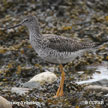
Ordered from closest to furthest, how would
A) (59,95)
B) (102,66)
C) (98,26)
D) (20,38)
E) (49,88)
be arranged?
1. (59,95)
2. (49,88)
3. (102,66)
4. (20,38)
5. (98,26)

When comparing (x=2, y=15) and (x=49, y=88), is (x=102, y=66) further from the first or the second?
(x=2, y=15)

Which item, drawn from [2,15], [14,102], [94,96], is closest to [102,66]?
[94,96]

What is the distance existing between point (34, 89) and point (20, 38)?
3051 mm

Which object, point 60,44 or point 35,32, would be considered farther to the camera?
point 35,32

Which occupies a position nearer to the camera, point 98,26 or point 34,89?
point 34,89

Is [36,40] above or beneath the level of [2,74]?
above

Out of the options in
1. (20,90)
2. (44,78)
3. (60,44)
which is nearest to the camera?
(20,90)

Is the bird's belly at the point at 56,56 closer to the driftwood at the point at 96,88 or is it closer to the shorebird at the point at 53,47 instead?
the shorebird at the point at 53,47

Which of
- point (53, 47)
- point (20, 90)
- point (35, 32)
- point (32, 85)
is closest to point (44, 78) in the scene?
point (32, 85)

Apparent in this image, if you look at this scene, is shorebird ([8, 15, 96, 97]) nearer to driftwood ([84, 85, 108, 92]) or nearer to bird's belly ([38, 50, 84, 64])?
bird's belly ([38, 50, 84, 64])

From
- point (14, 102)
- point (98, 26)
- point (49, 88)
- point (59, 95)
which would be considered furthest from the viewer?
point (98, 26)

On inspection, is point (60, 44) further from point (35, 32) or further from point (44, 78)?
point (44, 78)

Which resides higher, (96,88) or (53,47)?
(53,47)

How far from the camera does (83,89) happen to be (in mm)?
6734
